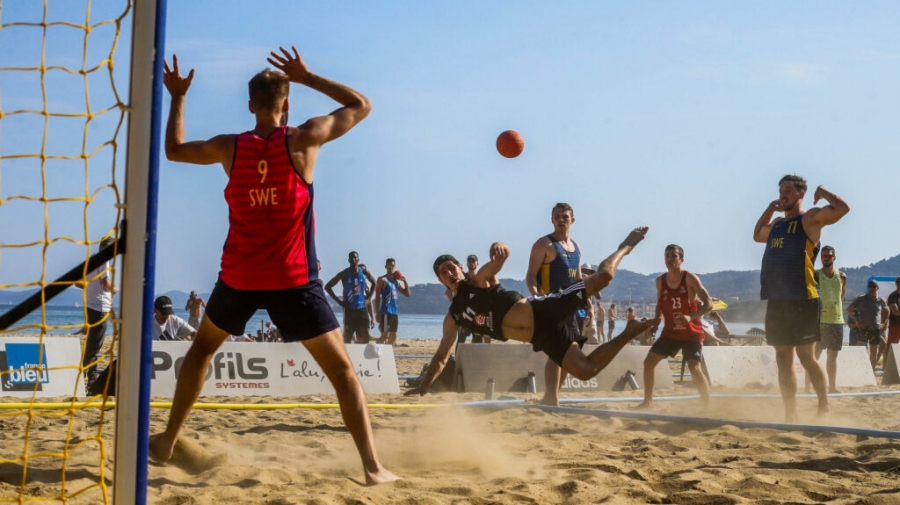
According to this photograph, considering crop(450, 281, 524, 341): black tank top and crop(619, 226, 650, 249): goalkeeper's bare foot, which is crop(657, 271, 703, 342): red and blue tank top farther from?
crop(450, 281, 524, 341): black tank top

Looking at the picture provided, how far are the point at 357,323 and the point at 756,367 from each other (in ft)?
19.2

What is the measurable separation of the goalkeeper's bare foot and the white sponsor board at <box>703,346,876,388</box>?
17.6ft

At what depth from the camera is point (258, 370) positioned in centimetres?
887

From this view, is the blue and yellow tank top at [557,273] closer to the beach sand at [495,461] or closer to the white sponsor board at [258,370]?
the beach sand at [495,461]

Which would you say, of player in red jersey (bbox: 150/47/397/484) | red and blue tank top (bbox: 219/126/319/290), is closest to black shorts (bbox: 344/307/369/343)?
player in red jersey (bbox: 150/47/397/484)

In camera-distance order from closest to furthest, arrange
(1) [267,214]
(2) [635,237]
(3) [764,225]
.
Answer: (1) [267,214] → (2) [635,237] → (3) [764,225]

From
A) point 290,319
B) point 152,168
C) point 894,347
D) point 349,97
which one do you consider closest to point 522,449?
point 290,319

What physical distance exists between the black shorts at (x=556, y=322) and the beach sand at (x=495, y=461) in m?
0.58

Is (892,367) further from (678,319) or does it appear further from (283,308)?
(283,308)

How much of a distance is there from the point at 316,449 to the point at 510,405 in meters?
2.44

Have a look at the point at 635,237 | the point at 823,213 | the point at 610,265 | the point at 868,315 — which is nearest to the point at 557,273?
the point at 635,237

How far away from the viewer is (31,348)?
830cm

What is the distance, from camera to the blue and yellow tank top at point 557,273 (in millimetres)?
7648

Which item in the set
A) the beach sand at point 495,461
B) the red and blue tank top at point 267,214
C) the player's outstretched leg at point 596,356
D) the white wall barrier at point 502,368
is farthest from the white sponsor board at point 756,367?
the red and blue tank top at point 267,214
